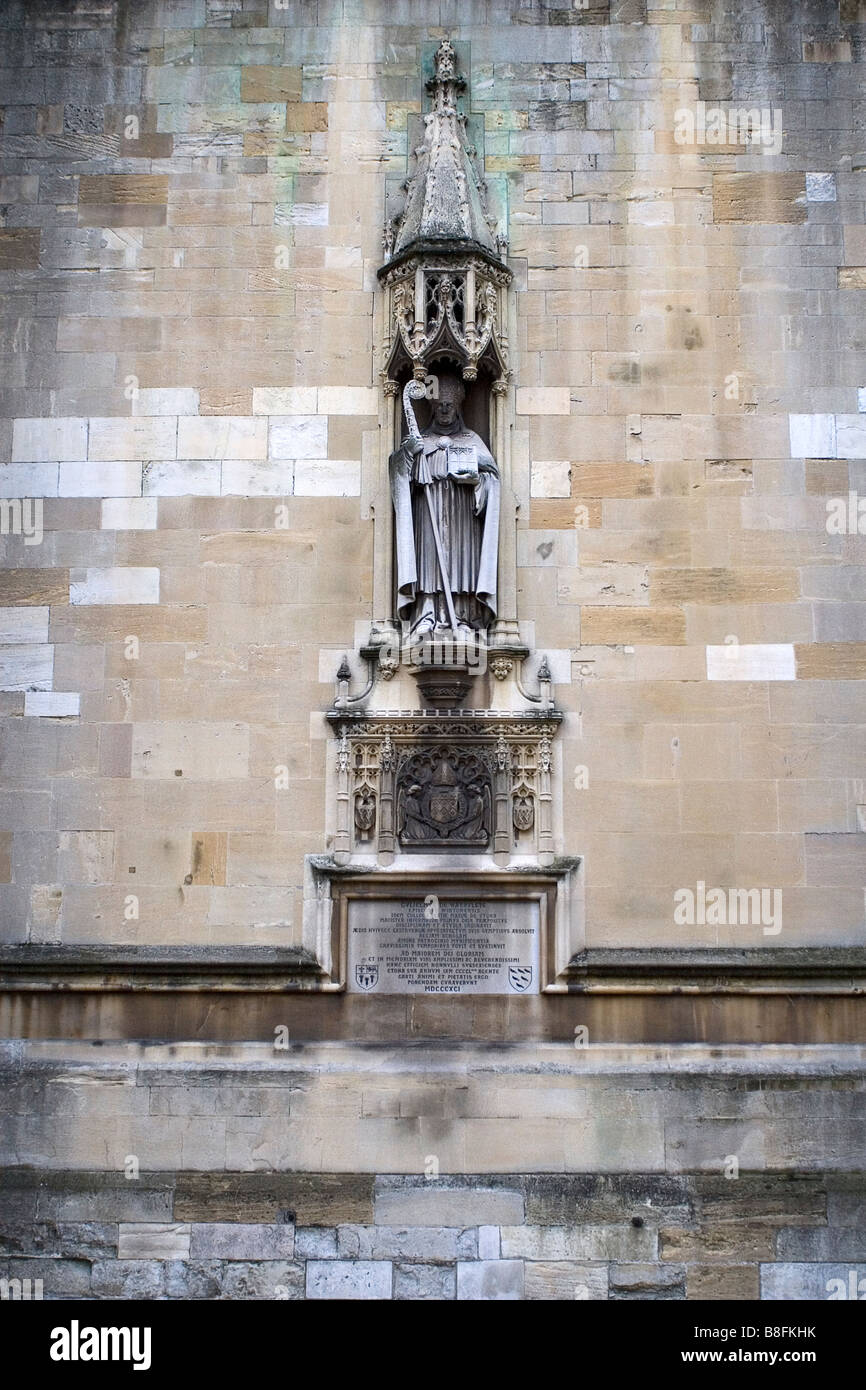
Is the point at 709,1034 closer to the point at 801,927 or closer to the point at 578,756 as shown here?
the point at 801,927

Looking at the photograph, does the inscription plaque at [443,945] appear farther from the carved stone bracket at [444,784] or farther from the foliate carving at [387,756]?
the foliate carving at [387,756]

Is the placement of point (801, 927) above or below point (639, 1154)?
above

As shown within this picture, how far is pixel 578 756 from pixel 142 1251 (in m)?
4.78

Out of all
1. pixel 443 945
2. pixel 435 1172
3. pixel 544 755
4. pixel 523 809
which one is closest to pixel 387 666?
pixel 544 755

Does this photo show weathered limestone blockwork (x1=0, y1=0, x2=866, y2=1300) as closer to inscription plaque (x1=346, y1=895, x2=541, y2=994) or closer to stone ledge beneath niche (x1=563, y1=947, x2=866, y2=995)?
stone ledge beneath niche (x1=563, y1=947, x2=866, y2=995)

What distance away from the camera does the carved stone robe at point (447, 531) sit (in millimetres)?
11711

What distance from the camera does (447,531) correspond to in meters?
11.8

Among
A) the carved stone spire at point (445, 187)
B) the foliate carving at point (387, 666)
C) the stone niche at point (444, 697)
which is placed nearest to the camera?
the stone niche at point (444, 697)

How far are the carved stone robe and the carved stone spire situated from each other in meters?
1.67

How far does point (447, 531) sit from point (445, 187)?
2811mm

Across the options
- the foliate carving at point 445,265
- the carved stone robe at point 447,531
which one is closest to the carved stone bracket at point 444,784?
the carved stone robe at point 447,531

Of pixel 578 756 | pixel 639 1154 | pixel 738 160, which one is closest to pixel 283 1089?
pixel 639 1154

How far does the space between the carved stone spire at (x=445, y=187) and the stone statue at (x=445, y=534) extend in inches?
56.3
